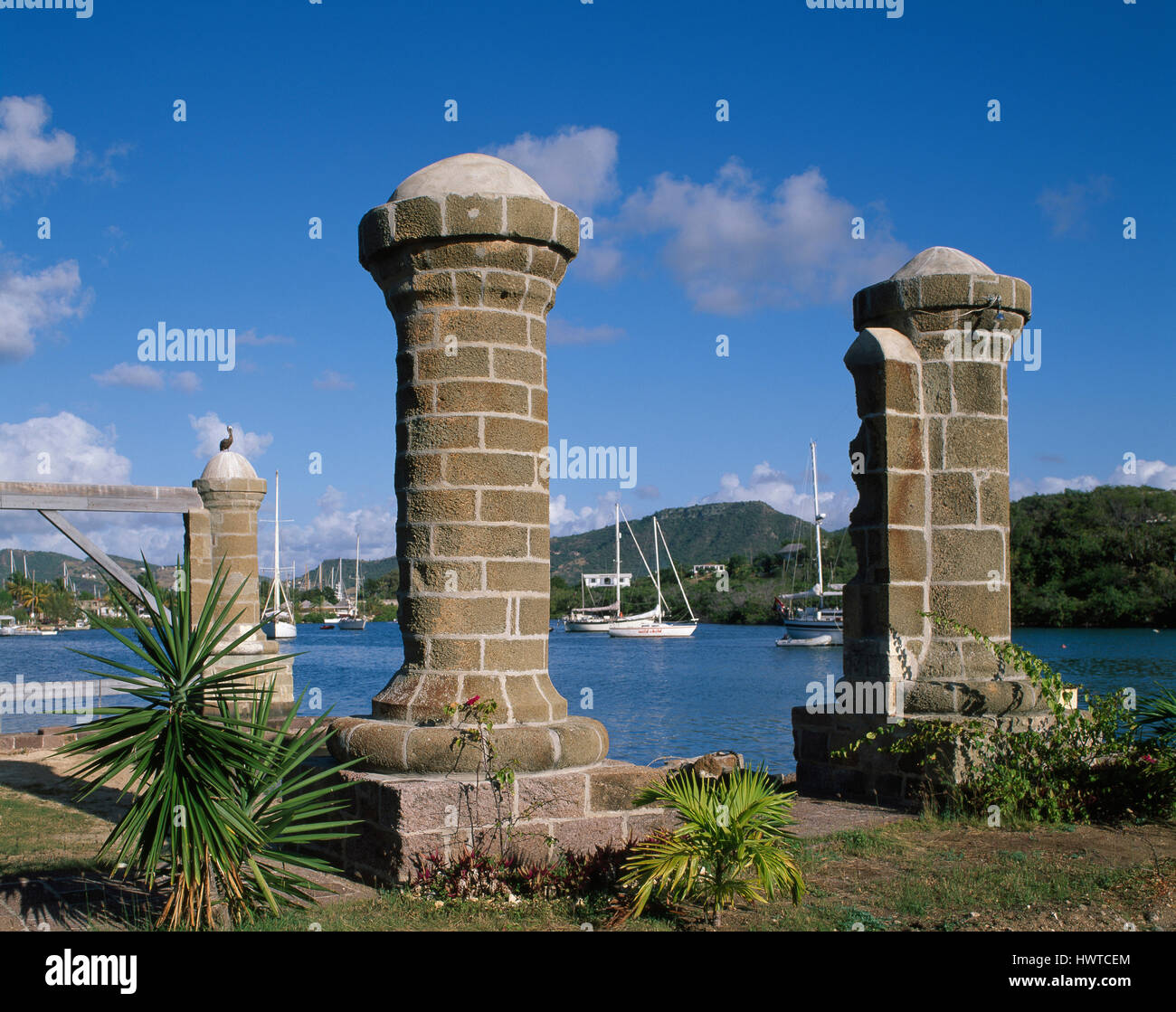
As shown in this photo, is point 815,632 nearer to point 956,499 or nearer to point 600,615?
point 600,615

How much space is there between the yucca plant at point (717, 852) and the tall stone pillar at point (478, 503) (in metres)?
0.82

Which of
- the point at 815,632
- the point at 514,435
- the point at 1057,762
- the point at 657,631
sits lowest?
the point at 657,631

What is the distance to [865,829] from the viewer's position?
6.38m

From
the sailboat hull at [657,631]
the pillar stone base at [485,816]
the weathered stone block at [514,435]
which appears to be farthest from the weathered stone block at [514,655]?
the sailboat hull at [657,631]

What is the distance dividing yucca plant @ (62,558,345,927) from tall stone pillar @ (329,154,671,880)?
738mm

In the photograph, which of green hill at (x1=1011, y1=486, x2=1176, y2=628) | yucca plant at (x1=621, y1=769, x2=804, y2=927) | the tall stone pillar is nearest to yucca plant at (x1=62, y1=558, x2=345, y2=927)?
the tall stone pillar

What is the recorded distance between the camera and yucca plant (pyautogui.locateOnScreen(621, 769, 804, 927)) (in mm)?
4523

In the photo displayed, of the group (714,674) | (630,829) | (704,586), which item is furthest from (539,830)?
(704,586)

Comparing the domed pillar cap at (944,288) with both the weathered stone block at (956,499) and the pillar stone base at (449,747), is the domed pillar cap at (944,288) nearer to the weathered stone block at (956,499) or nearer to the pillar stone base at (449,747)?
the weathered stone block at (956,499)

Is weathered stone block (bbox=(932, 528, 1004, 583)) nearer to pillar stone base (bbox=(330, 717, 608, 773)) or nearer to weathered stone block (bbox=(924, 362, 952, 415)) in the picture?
weathered stone block (bbox=(924, 362, 952, 415))

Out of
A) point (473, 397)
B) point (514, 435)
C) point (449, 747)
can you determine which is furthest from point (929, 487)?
point (449, 747)

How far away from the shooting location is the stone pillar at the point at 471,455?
5.67 meters

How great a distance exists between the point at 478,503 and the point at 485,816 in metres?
1.66

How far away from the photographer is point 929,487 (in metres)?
7.56
